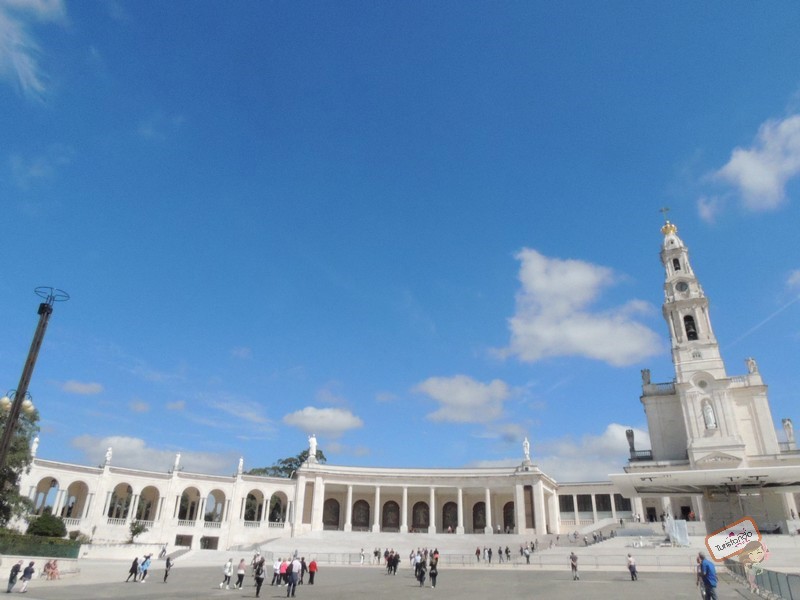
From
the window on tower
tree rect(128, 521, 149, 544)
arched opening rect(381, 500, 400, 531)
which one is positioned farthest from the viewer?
arched opening rect(381, 500, 400, 531)

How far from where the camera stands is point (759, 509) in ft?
141

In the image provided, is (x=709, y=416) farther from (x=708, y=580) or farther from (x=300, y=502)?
(x=708, y=580)

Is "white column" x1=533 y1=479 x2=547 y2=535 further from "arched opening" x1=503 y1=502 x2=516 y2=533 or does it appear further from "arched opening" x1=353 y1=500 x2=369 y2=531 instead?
"arched opening" x1=353 y1=500 x2=369 y2=531

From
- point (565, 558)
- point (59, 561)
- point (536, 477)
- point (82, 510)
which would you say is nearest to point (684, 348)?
point (536, 477)

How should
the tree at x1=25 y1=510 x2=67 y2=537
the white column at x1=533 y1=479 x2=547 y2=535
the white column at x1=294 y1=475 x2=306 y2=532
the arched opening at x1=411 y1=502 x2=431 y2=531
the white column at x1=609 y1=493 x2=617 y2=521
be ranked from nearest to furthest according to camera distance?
the tree at x1=25 y1=510 x2=67 y2=537 < the white column at x1=533 y1=479 x2=547 y2=535 < the white column at x1=294 y1=475 x2=306 y2=532 < the white column at x1=609 y1=493 x2=617 y2=521 < the arched opening at x1=411 y1=502 x2=431 y2=531

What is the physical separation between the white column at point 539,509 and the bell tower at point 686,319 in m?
17.4

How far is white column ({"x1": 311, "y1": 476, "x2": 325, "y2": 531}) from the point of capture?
172 feet

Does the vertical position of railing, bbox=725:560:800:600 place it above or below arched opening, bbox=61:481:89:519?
below

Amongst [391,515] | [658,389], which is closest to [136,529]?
[391,515]

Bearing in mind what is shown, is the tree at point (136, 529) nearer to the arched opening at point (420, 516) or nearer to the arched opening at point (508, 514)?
the arched opening at point (420, 516)

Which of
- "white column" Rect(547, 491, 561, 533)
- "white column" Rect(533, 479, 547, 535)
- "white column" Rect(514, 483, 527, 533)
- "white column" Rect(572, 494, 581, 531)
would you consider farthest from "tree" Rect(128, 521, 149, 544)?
"white column" Rect(572, 494, 581, 531)

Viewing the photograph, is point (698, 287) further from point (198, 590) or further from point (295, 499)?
point (198, 590)

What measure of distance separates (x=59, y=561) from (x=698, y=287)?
57.8 m

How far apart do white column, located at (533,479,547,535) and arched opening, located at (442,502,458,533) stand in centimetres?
1187
